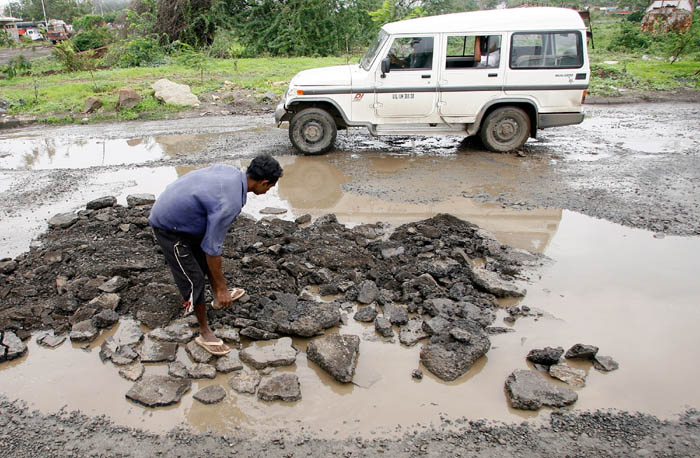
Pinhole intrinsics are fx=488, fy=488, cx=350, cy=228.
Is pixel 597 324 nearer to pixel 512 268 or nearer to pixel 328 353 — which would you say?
pixel 512 268

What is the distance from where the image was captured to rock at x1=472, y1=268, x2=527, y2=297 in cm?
442

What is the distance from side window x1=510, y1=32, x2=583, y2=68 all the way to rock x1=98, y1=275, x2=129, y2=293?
664 centimetres

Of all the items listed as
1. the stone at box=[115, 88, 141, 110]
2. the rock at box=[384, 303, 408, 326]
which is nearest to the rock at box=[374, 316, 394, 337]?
the rock at box=[384, 303, 408, 326]

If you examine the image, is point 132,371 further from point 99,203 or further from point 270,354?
point 99,203

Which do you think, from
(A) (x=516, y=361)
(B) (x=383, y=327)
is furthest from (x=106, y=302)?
(A) (x=516, y=361)

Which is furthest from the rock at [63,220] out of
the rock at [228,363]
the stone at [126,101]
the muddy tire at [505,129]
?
the stone at [126,101]

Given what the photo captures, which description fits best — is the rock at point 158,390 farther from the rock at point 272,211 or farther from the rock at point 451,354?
the rock at point 272,211

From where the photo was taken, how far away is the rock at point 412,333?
391cm

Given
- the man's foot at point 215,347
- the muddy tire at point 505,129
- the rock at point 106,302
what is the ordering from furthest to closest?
the muddy tire at point 505,129, the rock at point 106,302, the man's foot at point 215,347

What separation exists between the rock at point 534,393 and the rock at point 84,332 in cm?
326

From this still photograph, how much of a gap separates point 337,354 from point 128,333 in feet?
5.84

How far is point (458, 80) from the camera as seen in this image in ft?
26.2

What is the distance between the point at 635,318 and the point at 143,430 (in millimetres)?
3935

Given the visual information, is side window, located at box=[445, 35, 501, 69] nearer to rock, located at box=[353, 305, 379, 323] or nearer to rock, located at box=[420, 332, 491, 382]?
rock, located at box=[353, 305, 379, 323]
